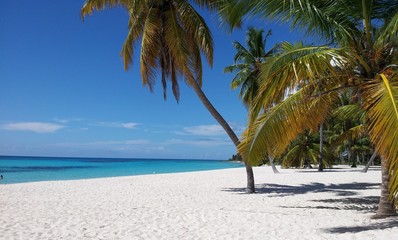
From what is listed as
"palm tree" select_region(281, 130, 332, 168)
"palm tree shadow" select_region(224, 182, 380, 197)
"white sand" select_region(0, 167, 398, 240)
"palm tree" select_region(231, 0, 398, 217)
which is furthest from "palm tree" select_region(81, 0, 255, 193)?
"palm tree" select_region(281, 130, 332, 168)

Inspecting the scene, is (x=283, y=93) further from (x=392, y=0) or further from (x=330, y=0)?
(x=392, y=0)

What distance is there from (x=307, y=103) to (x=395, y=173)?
2.52m

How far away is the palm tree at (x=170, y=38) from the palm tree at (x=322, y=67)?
5109 millimetres

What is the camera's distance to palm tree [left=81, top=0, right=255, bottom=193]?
11391 millimetres

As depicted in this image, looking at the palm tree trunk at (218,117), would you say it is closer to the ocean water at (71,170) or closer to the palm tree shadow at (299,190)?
the palm tree shadow at (299,190)

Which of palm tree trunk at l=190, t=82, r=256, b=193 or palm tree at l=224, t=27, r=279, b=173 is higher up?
palm tree at l=224, t=27, r=279, b=173

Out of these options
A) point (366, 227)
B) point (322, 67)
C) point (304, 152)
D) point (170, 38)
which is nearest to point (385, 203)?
point (366, 227)

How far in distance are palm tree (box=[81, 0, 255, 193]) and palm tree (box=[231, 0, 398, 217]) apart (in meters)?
5.11

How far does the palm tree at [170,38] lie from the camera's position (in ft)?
37.4

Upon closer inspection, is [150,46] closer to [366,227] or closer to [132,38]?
[132,38]

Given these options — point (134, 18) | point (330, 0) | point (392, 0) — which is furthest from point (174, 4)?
point (392, 0)

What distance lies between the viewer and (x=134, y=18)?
12516mm

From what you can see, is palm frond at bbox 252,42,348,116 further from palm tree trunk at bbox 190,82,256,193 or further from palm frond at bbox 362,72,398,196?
palm tree trunk at bbox 190,82,256,193

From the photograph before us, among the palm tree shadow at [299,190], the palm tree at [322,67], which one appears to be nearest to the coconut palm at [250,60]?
the palm tree shadow at [299,190]
